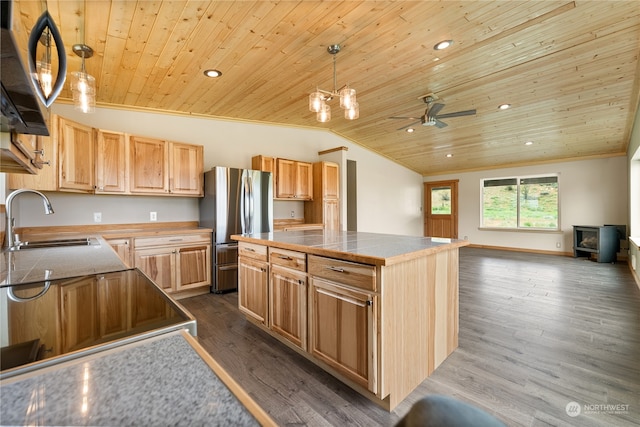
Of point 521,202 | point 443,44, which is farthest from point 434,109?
point 521,202

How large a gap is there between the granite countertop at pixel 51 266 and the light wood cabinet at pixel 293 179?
10.9 feet

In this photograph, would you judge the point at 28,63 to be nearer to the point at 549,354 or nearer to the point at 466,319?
the point at 549,354

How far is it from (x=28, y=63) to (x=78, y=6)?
215 centimetres

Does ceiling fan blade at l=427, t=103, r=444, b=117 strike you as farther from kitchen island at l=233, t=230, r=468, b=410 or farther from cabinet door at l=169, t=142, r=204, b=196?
cabinet door at l=169, t=142, r=204, b=196

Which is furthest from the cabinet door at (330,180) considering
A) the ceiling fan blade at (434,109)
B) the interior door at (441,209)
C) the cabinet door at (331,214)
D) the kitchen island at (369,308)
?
the interior door at (441,209)

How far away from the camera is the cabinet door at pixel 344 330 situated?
1.61m

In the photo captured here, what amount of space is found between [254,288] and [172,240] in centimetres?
162

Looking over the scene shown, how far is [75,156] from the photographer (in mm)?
3041

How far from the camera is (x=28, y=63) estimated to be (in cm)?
60

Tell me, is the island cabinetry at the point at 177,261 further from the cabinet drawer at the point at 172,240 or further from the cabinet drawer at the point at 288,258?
the cabinet drawer at the point at 288,258

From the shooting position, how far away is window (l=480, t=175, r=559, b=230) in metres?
6.91

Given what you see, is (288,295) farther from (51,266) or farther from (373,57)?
(373,57)

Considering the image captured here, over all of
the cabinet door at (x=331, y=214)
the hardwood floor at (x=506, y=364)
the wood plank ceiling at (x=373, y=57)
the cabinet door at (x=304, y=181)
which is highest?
the wood plank ceiling at (x=373, y=57)

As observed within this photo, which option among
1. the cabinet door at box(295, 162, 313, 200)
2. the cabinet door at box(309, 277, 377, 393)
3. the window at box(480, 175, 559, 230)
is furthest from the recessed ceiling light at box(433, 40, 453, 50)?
the window at box(480, 175, 559, 230)
